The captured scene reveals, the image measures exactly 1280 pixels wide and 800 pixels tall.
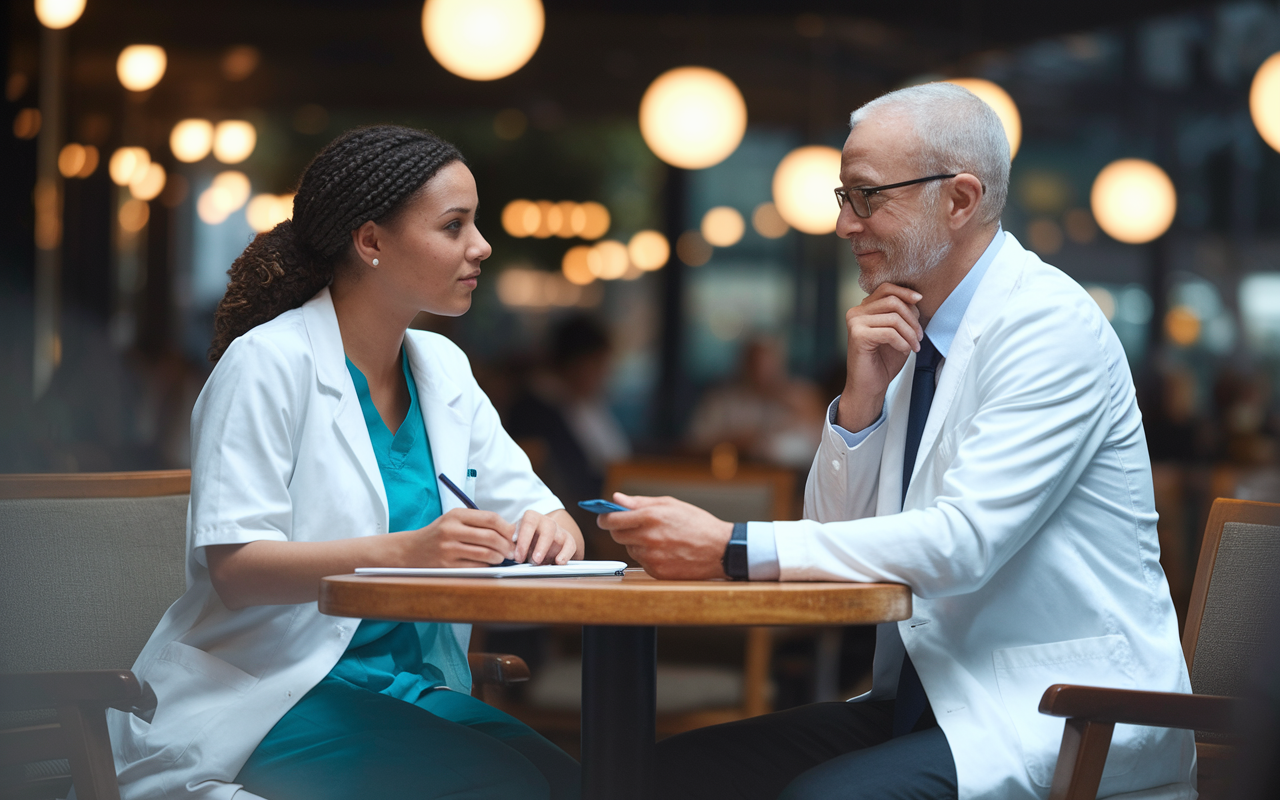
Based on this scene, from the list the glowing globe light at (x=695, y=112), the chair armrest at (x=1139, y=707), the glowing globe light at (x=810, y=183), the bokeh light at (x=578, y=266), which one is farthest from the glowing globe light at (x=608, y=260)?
the chair armrest at (x=1139, y=707)

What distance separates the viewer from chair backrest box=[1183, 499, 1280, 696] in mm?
1741

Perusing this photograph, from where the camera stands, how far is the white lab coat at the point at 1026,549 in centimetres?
139

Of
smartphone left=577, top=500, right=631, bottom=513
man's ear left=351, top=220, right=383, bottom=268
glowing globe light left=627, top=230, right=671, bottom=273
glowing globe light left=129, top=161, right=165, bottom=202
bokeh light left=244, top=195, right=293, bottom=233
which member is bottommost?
smartphone left=577, top=500, right=631, bottom=513

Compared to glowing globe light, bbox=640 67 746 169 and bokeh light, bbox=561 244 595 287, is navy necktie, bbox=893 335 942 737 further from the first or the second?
bokeh light, bbox=561 244 595 287

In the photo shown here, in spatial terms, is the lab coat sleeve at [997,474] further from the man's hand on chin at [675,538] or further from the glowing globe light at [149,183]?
the glowing globe light at [149,183]

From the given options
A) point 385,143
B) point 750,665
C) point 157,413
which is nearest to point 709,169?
point 157,413

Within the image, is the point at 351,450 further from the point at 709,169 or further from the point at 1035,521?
the point at 709,169

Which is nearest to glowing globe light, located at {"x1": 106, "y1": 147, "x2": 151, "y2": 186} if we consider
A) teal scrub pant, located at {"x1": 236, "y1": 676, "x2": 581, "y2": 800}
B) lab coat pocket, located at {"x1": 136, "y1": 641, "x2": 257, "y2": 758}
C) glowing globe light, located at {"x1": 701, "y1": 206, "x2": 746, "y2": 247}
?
glowing globe light, located at {"x1": 701, "y1": 206, "x2": 746, "y2": 247}

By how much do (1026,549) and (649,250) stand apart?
7.58 meters

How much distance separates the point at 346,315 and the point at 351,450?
0.82ft

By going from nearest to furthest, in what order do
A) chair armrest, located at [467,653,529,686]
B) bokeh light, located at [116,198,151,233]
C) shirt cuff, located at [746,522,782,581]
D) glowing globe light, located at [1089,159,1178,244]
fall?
1. shirt cuff, located at [746,522,782,581]
2. chair armrest, located at [467,653,529,686]
3. glowing globe light, located at [1089,159,1178,244]
4. bokeh light, located at [116,198,151,233]

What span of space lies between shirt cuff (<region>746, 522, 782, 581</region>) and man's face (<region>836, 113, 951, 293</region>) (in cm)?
54

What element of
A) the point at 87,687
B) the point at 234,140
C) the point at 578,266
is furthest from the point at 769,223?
the point at 87,687

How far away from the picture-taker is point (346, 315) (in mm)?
1794
